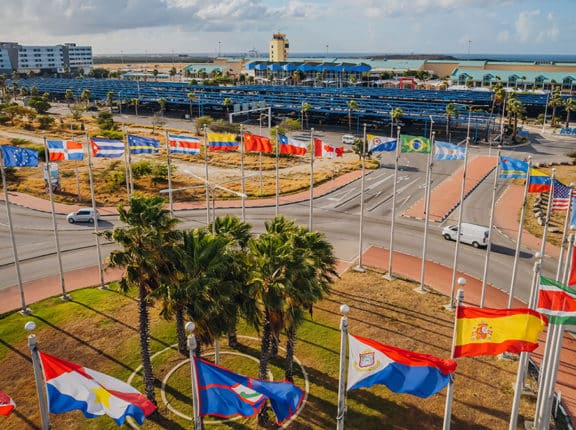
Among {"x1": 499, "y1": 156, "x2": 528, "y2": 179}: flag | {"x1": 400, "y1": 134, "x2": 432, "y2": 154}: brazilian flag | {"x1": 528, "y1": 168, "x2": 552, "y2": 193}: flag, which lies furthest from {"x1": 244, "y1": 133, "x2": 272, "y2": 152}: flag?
{"x1": 528, "y1": 168, "x2": 552, "y2": 193}: flag

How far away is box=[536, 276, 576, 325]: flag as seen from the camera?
17.8 metres

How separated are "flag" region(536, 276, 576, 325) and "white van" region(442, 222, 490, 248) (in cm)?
2695

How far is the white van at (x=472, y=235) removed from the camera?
1758 inches

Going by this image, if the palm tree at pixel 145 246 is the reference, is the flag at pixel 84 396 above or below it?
below

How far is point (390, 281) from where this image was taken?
38.5 m

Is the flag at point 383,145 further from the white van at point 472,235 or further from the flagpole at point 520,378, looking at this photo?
the flagpole at point 520,378

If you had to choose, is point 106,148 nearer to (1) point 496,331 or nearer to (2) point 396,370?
(2) point 396,370

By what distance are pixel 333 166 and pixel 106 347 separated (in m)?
52.6

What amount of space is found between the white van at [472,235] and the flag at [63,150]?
108 ft

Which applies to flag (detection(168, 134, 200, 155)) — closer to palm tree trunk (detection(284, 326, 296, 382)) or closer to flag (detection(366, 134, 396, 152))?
flag (detection(366, 134, 396, 152))

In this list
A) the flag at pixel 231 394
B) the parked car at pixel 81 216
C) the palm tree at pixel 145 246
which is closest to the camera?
the flag at pixel 231 394

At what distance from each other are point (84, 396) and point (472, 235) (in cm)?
3784

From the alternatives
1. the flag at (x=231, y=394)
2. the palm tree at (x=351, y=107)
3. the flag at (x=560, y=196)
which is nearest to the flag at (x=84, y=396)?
the flag at (x=231, y=394)

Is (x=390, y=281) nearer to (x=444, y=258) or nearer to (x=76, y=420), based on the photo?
(x=444, y=258)
